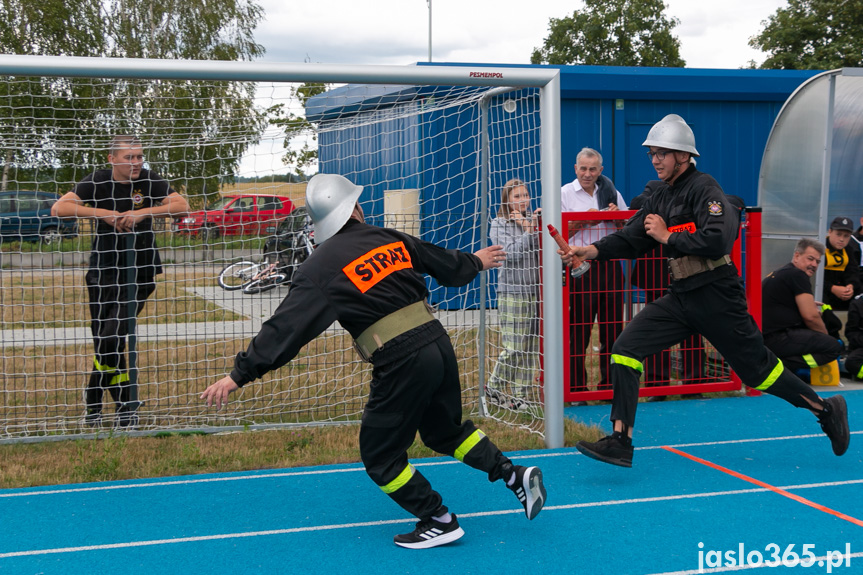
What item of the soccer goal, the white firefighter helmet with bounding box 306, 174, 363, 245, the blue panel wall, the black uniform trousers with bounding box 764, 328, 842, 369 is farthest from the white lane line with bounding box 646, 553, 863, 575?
the blue panel wall

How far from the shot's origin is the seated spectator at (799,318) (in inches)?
308

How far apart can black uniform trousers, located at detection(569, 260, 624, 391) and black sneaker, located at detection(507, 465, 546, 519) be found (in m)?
3.13

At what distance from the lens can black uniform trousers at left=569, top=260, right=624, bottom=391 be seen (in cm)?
725

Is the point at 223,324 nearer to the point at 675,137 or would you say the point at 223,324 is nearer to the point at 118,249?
the point at 118,249

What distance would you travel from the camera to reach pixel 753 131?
45.6 ft

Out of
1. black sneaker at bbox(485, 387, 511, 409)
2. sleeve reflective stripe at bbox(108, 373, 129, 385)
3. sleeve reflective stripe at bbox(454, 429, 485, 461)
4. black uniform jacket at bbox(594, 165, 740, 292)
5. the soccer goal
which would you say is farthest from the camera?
black sneaker at bbox(485, 387, 511, 409)

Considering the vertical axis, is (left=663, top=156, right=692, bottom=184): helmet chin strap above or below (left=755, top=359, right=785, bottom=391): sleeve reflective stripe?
above

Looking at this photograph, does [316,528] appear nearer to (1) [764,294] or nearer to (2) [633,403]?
(2) [633,403]

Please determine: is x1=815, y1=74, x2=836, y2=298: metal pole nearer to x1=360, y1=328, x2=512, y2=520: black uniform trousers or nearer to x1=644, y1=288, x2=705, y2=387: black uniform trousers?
x1=644, y1=288, x2=705, y2=387: black uniform trousers

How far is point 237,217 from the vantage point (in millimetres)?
7340

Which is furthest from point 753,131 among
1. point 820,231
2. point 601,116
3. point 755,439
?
point 755,439

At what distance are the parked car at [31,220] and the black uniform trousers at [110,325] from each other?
47 cm

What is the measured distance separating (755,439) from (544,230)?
2357 millimetres

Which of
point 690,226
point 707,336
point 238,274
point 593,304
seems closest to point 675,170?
point 690,226
